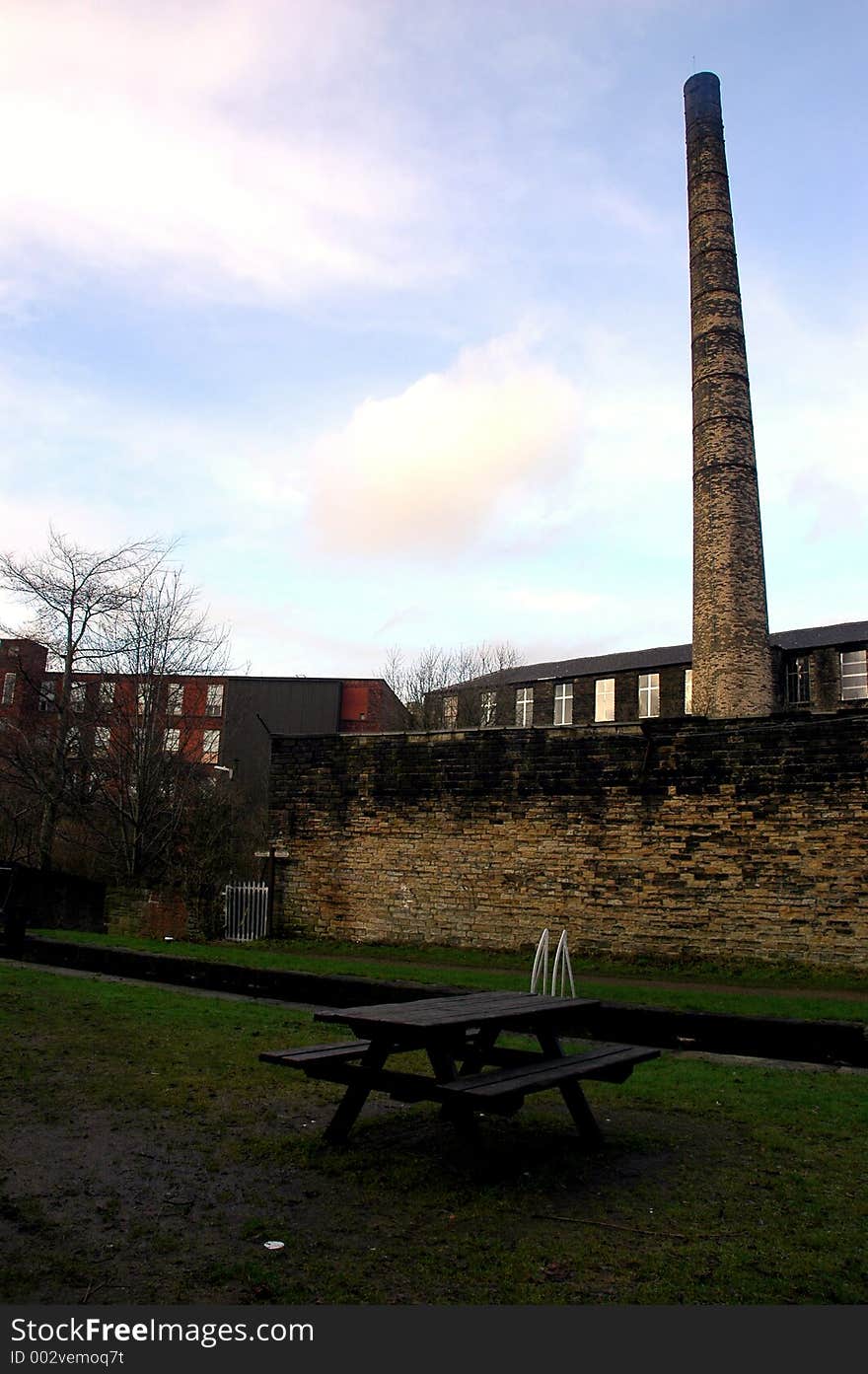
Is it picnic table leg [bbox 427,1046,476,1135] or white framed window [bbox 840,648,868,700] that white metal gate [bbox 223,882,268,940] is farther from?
white framed window [bbox 840,648,868,700]

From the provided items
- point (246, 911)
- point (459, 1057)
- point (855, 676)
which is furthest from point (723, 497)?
point (855, 676)

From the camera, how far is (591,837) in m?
14.2

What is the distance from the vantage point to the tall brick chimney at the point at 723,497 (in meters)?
19.2

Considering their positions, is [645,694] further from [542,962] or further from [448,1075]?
[448,1075]

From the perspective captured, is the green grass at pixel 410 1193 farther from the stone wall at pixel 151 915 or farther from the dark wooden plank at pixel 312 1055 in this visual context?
the stone wall at pixel 151 915

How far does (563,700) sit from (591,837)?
1352 inches

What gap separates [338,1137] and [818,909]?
9.89 metres

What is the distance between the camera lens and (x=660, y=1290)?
2.89 meters

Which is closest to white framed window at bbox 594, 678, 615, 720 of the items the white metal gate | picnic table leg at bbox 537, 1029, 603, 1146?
the white metal gate

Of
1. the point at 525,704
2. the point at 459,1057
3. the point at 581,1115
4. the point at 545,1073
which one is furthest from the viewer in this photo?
the point at 525,704

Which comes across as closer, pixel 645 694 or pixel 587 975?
pixel 587 975

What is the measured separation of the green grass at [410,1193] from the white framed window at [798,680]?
3669 centimetres

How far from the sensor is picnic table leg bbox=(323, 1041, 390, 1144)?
434 centimetres

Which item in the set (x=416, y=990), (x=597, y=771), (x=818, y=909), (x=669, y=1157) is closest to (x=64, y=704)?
(x=597, y=771)
